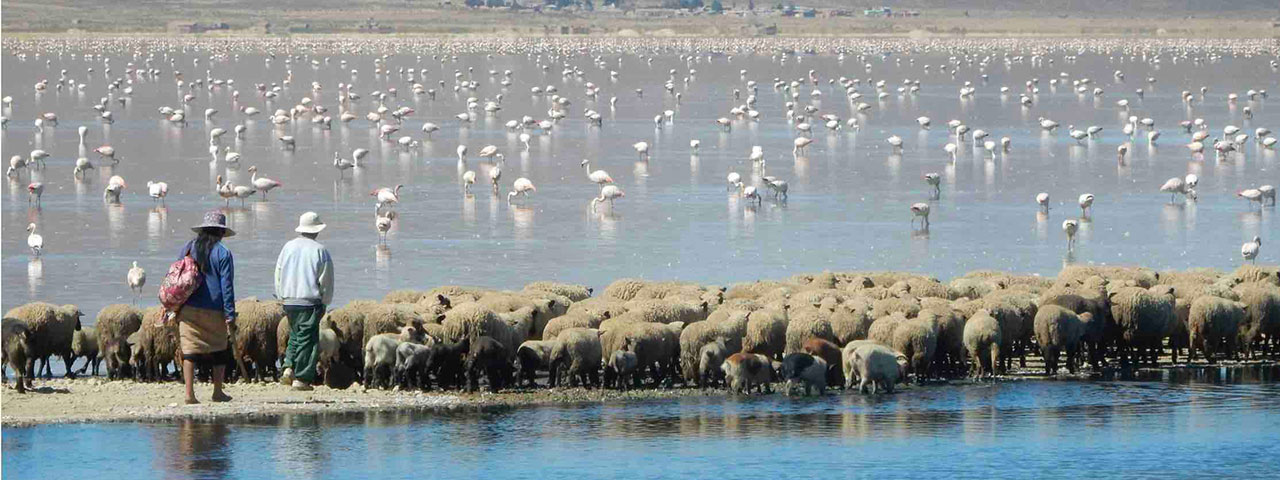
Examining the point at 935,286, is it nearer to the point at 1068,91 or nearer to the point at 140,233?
the point at 140,233

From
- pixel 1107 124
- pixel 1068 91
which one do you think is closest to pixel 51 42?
pixel 1068 91

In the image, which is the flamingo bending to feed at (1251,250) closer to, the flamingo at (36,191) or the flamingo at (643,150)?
A: the flamingo at (643,150)

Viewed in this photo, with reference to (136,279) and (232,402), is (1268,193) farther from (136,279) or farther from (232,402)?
(232,402)

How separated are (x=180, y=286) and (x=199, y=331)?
41 centimetres

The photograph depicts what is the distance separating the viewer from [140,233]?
2805cm

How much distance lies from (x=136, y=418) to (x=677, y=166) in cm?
2630

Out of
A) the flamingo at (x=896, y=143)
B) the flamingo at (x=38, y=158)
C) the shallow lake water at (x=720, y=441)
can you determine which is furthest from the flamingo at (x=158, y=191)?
the shallow lake water at (x=720, y=441)

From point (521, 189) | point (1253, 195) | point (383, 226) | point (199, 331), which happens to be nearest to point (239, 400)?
point (199, 331)

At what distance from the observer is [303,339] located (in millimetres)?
14742

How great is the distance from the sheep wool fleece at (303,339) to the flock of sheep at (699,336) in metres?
0.66

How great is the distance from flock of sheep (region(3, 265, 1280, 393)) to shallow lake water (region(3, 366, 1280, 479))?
2.10ft

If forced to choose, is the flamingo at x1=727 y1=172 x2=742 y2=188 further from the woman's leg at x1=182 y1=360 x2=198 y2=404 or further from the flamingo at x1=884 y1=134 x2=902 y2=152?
the woman's leg at x1=182 y1=360 x2=198 y2=404

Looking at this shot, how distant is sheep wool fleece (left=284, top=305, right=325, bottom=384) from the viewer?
47.5ft

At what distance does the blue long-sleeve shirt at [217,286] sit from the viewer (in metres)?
13.8
